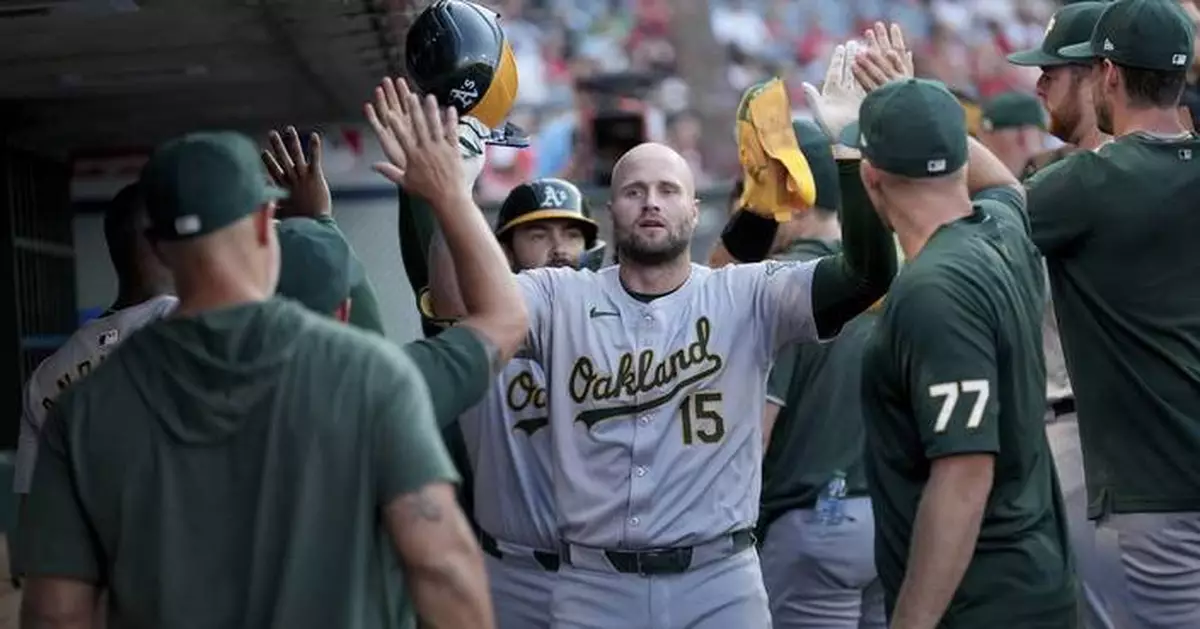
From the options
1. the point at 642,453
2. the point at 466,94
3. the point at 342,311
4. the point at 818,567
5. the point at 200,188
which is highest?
the point at 466,94

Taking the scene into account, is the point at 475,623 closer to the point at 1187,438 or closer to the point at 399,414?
the point at 399,414

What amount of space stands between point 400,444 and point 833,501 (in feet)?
11.2

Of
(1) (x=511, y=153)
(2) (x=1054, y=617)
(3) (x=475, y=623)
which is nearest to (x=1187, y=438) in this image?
(2) (x=1054, y=617)

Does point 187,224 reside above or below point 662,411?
above

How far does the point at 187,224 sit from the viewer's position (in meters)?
3.39

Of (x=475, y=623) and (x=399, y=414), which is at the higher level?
(x=399, y=414)

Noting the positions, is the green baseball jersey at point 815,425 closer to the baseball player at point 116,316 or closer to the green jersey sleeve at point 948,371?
the baseball player at point 116,316

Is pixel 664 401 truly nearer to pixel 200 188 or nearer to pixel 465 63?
pixel 465 63

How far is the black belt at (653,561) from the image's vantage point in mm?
5340

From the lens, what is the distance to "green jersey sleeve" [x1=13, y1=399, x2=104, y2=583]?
3.43 m

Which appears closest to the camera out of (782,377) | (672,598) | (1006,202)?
(1006,202)

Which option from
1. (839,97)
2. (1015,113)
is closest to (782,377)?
(839,97)

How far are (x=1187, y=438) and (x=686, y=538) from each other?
1.31 meters

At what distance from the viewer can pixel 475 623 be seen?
134 inches
